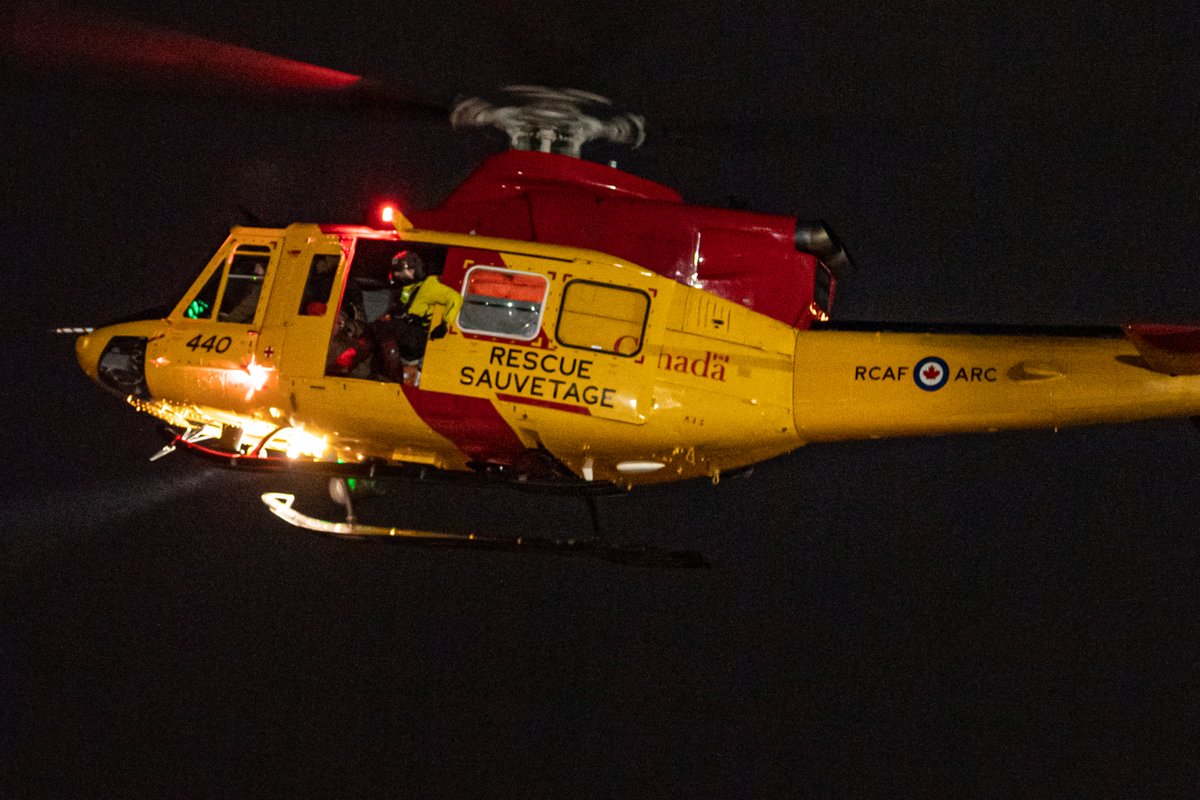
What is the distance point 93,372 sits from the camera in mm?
7160

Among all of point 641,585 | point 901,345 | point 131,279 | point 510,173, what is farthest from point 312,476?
point 131,279

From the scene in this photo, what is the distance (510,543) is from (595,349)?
44.3 inches

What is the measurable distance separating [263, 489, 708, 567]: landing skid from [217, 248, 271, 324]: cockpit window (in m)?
1.01

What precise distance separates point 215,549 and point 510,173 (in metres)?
5.91

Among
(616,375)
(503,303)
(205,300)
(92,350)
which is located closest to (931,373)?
(616,375)

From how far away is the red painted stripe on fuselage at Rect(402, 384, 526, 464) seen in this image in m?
6.25

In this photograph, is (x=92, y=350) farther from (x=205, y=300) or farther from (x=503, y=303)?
(x=503, y=303)

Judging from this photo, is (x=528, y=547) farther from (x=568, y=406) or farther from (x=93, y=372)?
(x=93, y=372)

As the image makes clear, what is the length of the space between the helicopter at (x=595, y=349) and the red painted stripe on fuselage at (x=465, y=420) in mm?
10

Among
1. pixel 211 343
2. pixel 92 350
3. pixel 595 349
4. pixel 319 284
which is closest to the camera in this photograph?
pixel 595 349

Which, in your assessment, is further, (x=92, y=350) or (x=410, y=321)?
(x=92, y=350)

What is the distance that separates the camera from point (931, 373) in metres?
6.02

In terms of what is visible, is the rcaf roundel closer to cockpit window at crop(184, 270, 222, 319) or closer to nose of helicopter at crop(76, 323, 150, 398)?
cockpit window at crop(184, 270, 222, 319)

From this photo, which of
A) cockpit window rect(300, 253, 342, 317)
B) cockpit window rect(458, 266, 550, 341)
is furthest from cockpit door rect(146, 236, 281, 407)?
→ cockpit window rect(458, 266, 550, 341)
